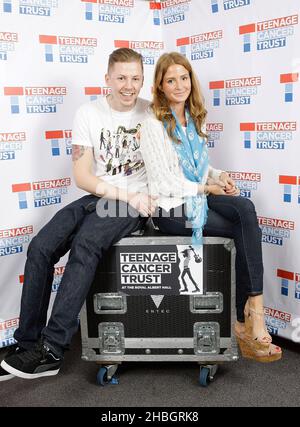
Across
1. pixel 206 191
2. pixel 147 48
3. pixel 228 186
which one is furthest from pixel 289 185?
pixel 147 48

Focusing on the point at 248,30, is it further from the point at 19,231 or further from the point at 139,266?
the point at 19,231

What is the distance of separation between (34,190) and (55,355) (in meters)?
0.97

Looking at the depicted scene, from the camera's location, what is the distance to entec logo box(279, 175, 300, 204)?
2.29 meters

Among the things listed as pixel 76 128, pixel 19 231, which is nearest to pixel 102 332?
pixel 19 231

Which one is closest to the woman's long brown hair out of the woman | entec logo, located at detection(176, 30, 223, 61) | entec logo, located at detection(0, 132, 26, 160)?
the woman

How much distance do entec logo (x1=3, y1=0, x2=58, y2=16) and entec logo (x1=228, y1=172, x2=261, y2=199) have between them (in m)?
1.28

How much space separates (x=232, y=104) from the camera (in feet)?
8.28

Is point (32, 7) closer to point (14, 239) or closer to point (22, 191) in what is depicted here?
point (22, 191)

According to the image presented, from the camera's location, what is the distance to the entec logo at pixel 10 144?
7.83 feet

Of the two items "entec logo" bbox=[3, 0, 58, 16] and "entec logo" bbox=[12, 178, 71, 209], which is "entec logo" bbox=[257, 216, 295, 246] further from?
"entec logo" bbox=[3, 0, 58, 16]

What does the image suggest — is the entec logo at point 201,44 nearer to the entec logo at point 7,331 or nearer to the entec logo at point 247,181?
the entec logo at point 247,181

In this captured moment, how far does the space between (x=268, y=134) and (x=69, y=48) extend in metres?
1.14

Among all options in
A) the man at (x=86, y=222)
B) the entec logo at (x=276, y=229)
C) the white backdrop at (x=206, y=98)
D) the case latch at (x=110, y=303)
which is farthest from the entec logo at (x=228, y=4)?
the case latch at (x=110, y=303)
